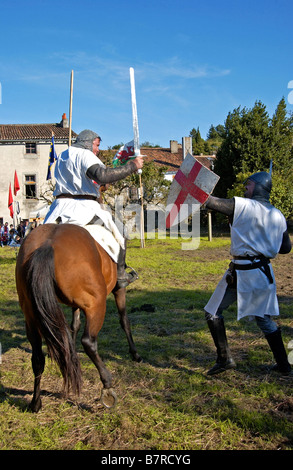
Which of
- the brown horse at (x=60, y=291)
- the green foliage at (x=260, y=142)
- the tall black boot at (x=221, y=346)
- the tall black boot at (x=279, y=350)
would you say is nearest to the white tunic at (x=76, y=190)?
the brown horse at (x=60, y=291)

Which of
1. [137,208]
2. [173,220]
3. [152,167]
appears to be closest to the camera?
[173,220]

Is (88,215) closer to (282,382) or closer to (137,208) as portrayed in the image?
(282,382)

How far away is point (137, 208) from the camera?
2244 centimetres

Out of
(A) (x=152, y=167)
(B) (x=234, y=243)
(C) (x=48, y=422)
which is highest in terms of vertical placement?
(A) (x=152, y=167)

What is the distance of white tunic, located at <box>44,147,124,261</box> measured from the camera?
3682mm

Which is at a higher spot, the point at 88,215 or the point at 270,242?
the point at 88,215

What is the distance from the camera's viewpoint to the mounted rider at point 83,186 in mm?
3643

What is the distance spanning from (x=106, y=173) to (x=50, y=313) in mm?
1355

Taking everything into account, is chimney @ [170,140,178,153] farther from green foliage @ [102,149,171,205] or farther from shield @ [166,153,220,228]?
shield @ [166,153,220,228]

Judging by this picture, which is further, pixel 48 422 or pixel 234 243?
pixel 234 243

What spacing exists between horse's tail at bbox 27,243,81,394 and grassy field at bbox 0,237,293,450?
16.1 inches

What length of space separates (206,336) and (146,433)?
242cm

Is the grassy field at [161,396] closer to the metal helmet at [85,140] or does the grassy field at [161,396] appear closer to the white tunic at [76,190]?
the white tunic at [76,190]
